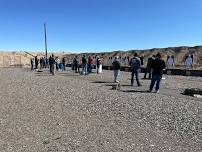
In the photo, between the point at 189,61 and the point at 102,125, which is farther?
the point at 189,61

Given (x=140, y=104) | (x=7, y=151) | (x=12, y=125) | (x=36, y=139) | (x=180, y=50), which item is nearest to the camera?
(x=7, y=151)

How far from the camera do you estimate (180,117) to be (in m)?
12.2

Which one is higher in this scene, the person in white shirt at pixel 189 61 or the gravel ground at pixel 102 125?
the person in white shirt at pixel 189 61

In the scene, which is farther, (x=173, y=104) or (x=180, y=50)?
(x=180, y=50)

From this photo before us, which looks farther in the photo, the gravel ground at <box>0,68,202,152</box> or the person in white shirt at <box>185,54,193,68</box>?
the person in white shirt at <box>185,54,193,68</box>

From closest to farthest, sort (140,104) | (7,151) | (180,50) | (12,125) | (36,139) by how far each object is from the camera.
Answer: (7,151)
(36,139)
(12,125)
(140,104)
(180,50)

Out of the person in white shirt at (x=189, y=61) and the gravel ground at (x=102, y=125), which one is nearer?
the gravel ground at (x=102, y=125)

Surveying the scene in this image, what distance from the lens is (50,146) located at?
9094mm

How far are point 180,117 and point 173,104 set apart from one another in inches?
111

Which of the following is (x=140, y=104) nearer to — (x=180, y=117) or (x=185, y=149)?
(x=180, y=117)

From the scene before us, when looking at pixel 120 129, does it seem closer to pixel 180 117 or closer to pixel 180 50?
pixel 180 117

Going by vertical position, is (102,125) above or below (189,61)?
below

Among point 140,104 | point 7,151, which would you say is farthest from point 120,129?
point 140,104

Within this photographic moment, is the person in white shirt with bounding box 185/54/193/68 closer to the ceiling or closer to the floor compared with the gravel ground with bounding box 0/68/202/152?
closer to the ceiling
